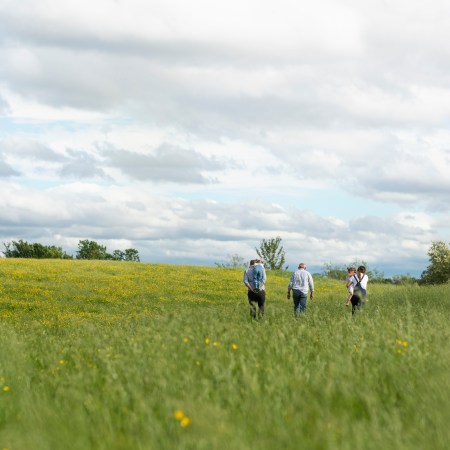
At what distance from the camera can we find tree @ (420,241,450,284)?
233ft

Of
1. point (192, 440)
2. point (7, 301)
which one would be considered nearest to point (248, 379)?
point (192, 440)

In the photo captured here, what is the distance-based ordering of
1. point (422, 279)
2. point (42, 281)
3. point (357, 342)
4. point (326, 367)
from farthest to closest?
point (422, 279) → point (42, 281) → point (357, 342) → point (326, 367)

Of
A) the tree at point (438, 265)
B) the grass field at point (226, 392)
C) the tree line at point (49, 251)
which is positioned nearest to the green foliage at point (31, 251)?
the tree line at point (49, 251)

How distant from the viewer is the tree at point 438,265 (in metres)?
71.0

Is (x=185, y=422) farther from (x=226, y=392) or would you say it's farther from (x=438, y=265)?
(x=438, y=265)

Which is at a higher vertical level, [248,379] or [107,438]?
[248,379]

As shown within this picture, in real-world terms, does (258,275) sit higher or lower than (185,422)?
higher

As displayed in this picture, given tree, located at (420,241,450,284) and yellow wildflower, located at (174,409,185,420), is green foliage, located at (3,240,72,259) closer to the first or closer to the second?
tree, located at (420,241,450,284)

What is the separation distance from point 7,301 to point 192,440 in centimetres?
2995

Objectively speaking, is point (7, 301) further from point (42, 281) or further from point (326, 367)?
point (326, 367)

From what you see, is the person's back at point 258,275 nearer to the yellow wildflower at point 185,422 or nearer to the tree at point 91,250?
the yellow wildflower at point 185,422

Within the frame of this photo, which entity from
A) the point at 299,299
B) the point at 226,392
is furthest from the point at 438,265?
the point at 226,392

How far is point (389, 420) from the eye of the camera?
4914 millimetres

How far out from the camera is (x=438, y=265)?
2825 inches
